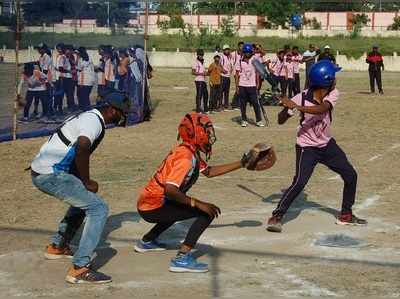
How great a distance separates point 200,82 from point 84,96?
14.9 ft

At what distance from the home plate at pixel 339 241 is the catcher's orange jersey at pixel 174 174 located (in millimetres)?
1676

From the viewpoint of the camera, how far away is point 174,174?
6516 mm

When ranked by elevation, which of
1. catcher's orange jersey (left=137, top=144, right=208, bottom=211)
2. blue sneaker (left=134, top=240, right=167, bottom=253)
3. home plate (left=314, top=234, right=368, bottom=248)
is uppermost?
catcher's orange jersey (left=137, top=144, right=208, bottom=211)

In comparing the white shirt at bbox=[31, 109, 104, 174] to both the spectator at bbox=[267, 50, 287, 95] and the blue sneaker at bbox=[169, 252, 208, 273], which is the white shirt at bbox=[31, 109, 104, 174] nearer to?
the blue sneaker at bbox=[169, 252, 208, 273]

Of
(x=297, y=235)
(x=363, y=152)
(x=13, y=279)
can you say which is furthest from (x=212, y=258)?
(x=363, y=152)

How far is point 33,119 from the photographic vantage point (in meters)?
16.3

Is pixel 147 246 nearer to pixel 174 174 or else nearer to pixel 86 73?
pixel 174 174

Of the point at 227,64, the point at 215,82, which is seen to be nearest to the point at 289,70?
the point at 227,64

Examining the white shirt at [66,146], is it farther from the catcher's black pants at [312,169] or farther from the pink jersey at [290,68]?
the pink jersey at [290,68]

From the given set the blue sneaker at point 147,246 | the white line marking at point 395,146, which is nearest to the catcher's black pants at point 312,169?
the blue sneaker at point 147,246

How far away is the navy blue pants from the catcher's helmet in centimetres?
1071

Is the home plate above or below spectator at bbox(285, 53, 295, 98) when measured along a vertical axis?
below

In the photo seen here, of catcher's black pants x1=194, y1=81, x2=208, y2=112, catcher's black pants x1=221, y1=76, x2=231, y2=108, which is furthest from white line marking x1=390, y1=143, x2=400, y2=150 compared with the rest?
catcher's black pants x1=221, y1=76, x2=231, y2=108

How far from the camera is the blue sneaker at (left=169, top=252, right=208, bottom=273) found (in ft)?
22.5
